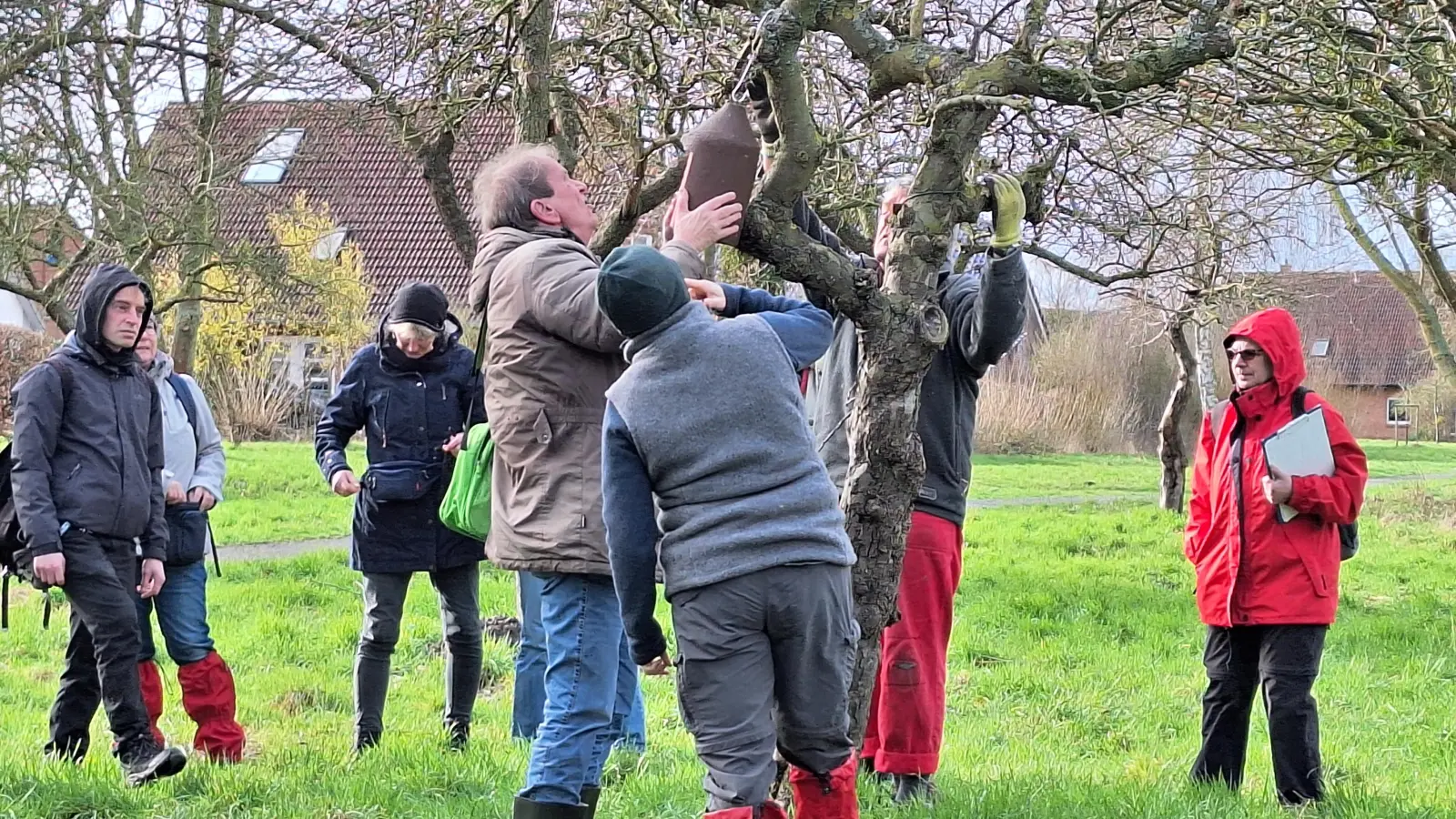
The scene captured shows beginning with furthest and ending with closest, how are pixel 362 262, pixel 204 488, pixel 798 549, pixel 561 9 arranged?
pixel 362 262
pixel 561 9
pixel 204 488
pixel 798 549

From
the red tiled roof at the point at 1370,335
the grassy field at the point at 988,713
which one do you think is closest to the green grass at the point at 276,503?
the grassy field at the point at 988,713

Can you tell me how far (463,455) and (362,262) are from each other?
29.2 m

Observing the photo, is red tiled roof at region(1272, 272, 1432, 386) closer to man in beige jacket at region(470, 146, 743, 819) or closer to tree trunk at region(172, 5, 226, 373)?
tree trunk at region(172, 5, 226, 373)

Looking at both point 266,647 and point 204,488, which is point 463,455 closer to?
point 204,488

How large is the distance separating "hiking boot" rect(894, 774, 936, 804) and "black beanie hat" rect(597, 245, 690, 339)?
6.73ft

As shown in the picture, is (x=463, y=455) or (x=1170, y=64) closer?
(x=1170, y=64)

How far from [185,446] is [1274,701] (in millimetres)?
4479

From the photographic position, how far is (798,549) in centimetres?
334

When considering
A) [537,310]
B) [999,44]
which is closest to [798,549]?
[537,310]

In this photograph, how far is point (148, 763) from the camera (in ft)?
15.6

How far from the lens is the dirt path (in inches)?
489

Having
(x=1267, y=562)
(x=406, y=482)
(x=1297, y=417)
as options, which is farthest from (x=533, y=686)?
(x=1297, y=417)

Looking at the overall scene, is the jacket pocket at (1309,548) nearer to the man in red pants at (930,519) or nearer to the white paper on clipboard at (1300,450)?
the white paper on clipboard at (1300,450)

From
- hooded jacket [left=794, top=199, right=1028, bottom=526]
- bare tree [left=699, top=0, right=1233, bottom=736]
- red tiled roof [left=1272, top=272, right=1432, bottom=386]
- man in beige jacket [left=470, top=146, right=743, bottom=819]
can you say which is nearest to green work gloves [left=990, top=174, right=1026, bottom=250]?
bare tree [left=699, top=0, right=1233, bottom=736]
